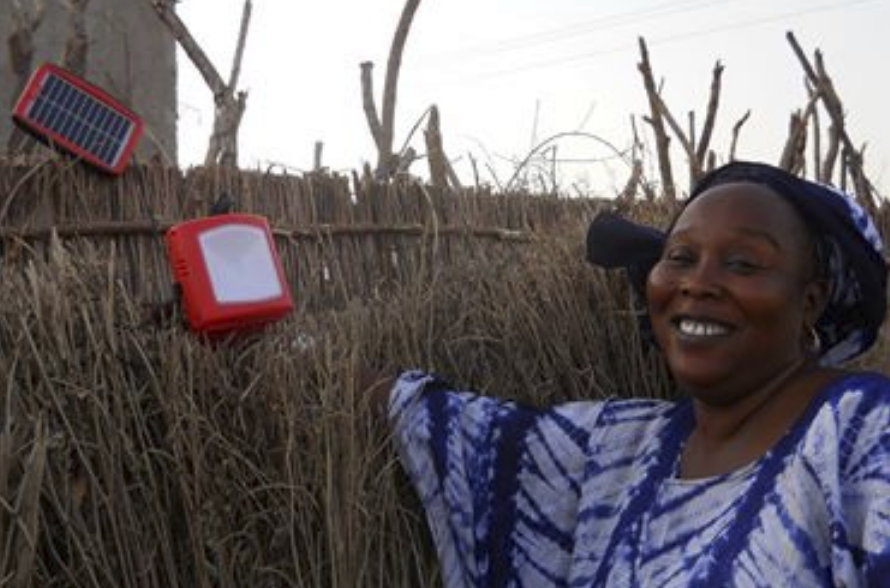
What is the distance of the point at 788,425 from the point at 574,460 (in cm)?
34

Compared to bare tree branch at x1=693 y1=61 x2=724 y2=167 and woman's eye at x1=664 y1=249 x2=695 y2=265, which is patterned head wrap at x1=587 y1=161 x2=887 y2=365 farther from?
bare tree branch at x1=693 y1=61 x2=724 y2=167

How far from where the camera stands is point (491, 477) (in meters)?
1.99

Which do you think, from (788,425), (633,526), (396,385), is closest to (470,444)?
(396,385)

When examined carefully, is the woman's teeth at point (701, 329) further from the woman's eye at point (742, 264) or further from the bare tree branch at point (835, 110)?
the bare tree branch at point (835, 110)

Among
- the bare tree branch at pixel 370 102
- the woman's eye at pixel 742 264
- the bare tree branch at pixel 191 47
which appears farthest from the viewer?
Answer: the bare tree branch at pixel 370 102

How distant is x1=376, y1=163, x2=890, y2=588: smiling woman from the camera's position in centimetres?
163

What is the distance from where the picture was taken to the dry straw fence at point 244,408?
165 centimetres

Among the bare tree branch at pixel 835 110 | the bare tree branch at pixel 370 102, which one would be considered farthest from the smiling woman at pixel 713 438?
the bare tree branch at pixel 370 102

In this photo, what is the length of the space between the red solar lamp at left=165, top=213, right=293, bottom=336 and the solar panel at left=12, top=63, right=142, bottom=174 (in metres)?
0.86

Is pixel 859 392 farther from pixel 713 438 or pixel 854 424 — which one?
pixel 713 438

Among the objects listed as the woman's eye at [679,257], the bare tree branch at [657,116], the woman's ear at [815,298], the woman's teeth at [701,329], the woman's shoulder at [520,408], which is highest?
the bare tree branch at [657,116]

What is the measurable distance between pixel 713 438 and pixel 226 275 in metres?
0.69

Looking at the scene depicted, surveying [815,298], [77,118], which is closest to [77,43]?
[77,118]

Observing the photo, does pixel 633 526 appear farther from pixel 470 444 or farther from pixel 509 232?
pixel 509 232
